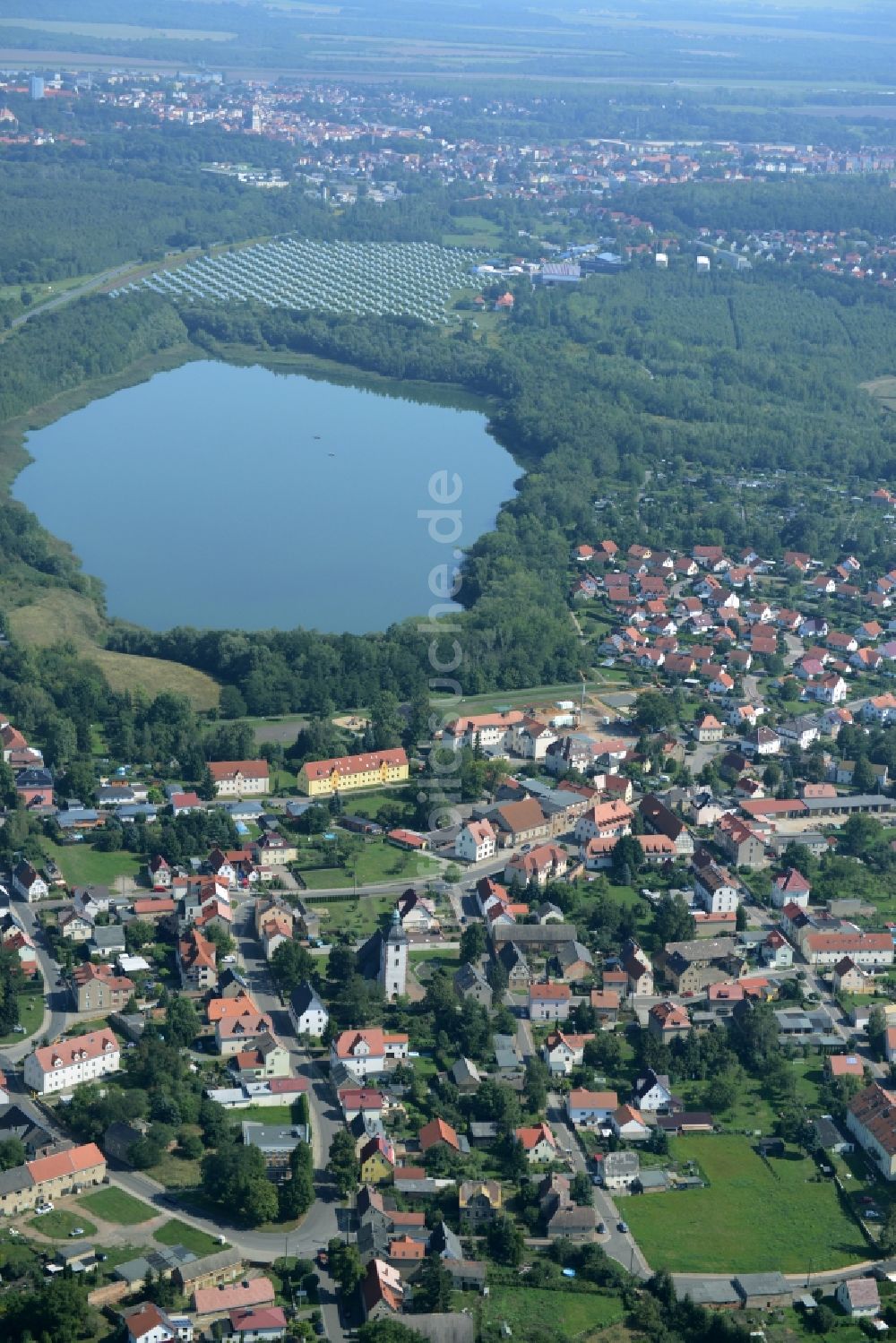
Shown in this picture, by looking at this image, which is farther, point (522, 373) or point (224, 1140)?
point (522, 373)

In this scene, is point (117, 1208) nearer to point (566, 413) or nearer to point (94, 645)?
point (94, 645)

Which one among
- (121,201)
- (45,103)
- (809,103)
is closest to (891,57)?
(809,103)

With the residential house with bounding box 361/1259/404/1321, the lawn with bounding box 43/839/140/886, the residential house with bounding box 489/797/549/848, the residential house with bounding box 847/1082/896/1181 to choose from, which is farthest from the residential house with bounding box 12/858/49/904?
the residential house with bounding box 847/1082/896/1181

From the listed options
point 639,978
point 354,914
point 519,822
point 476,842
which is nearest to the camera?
point 639,978

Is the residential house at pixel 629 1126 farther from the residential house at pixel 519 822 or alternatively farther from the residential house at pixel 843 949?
the residential house at pixel 519 822

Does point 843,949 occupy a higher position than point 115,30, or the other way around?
point 115,30

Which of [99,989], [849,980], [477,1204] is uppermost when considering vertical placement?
[99,989]

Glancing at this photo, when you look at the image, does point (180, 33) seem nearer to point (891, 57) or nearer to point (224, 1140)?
point (891, 57)

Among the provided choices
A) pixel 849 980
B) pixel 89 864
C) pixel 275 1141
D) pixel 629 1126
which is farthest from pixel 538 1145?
pixel 89 864
